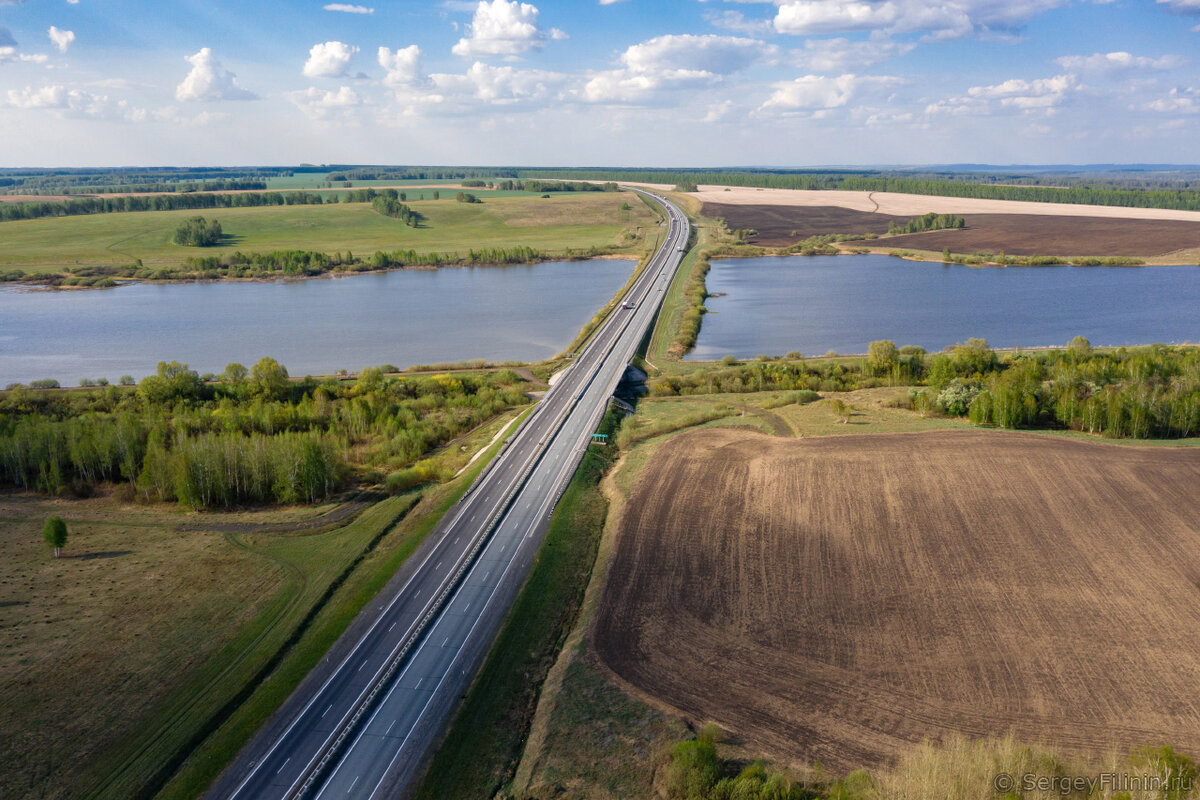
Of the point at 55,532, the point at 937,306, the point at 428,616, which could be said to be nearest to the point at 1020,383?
the point at 428,616

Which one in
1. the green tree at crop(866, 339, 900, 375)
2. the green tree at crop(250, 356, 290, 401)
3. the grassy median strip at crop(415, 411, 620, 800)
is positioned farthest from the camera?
the green tree at crop(866, 339, 900, 375)

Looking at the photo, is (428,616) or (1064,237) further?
(1064,237)

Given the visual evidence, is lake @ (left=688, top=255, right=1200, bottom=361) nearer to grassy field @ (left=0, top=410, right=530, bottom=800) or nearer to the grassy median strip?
the grassy median strip

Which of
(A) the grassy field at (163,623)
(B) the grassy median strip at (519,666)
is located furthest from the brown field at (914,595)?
(A) the grassy field at (163,623)

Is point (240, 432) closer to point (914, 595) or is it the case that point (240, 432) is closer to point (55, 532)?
point (55, 532)

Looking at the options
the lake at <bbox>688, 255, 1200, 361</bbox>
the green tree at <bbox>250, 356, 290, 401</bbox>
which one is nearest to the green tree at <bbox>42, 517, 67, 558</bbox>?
the green tree at <bbox>250, 356, 290, 401</bbox>
